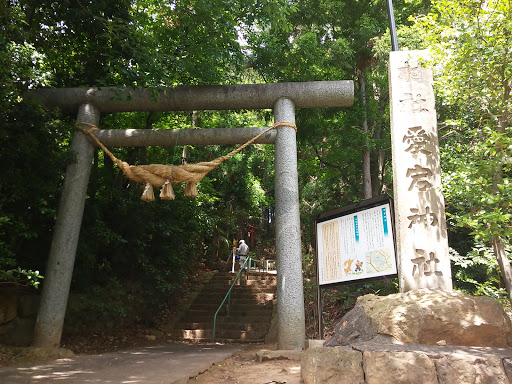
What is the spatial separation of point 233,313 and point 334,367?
6.28m

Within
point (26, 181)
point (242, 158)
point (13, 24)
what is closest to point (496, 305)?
point (26, 181)

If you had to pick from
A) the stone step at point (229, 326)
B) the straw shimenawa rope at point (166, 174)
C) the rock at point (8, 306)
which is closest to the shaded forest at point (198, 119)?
the rock at point (8, 306)

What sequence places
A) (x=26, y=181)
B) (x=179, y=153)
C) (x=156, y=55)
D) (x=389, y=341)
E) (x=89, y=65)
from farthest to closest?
(x=179, y=153) → (x=89, y=65) → (x=156, y=55) → (x=26, y=181) → (x=389, y=341)

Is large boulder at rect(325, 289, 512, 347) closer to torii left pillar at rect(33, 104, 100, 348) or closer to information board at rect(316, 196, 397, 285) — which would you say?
information board at rect(316, 196, 397, 285)

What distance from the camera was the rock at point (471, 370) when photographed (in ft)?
9.18

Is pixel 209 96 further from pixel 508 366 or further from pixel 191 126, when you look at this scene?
pixel 508 366

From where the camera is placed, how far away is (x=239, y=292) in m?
10.1

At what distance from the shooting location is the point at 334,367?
3.10 metres

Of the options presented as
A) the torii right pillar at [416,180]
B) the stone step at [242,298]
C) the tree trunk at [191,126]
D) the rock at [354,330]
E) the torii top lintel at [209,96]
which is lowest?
the rock at [354,330]

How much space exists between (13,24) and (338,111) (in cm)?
764

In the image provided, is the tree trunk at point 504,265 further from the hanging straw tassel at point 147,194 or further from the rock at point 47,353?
the rock at point 47,353

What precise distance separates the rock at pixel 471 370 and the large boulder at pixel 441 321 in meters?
0.42

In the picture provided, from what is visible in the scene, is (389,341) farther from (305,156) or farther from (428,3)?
(305,156)

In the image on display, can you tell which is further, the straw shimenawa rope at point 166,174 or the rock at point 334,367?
the straw shimenawa rope at point 166,174
